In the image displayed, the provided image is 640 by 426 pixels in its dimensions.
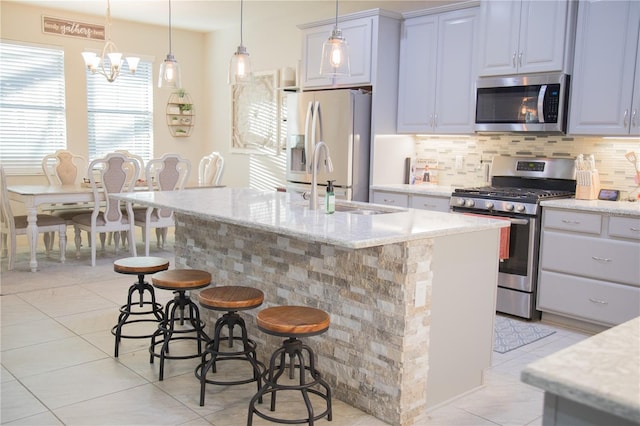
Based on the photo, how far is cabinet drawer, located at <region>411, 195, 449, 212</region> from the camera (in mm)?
4715

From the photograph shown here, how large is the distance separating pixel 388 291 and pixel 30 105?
6215 millimetres

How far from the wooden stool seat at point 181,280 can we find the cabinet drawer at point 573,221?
244cm

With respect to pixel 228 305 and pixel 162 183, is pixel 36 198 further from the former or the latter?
pixel 228 305

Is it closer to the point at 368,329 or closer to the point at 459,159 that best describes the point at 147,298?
the point at 368,329

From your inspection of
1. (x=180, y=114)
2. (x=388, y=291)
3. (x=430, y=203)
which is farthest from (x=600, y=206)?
(x=180, y=114)

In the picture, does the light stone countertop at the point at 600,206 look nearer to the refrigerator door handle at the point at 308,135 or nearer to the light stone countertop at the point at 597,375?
the refrigerator door handle at the point at 308,135

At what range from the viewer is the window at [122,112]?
7.63m

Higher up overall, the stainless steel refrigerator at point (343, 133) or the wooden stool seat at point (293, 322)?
the stainless steel refrigerator at point (343, 133)

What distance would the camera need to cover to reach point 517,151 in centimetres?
483

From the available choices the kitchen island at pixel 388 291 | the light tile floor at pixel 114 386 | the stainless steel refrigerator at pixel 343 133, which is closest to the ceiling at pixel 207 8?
the stainless steel refrigerator at pixel 343 133

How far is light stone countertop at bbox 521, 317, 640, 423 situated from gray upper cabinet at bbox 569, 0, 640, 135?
126 inches

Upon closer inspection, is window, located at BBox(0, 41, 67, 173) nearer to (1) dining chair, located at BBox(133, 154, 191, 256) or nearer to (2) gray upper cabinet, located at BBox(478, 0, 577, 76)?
(1) dining chair, located at BBox(133, 154, 191, 256)

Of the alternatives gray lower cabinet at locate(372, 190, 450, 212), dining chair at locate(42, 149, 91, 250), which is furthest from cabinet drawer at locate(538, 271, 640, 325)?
dining chair at locate(42, 149, 91, 250)

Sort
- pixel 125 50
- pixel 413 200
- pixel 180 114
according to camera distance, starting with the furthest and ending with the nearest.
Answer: pixel 180 114 → pixel 125 50 → pixel 413 200
